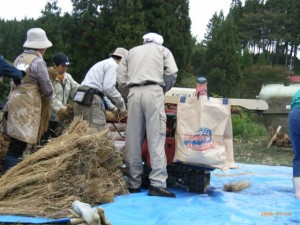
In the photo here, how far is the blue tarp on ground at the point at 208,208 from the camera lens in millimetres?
3715

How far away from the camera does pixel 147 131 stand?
4.66 meters

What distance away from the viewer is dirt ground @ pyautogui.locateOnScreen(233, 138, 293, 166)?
8156 millimetres

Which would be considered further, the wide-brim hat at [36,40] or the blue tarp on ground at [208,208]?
the wide-brim hat at [36,40]

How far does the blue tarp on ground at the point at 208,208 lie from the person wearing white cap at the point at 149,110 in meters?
0.22

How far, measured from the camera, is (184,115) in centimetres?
473

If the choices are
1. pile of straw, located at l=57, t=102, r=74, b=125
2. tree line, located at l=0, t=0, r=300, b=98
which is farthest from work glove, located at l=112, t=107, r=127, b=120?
tree line, located at l=0, t=0, r=300, b=98

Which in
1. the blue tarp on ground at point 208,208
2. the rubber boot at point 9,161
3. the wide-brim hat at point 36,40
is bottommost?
the blue tarp on ground at point 208,208

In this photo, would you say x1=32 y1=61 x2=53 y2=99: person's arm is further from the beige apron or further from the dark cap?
the dark cap

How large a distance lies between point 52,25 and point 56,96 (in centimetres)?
1962

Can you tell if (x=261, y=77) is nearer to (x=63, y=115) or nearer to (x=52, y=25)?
(x=52, y=25)

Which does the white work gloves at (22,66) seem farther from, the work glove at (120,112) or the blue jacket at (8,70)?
the work glove at (120,112)

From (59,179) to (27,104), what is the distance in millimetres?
1002

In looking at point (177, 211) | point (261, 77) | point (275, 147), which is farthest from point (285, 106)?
point (261, 77)

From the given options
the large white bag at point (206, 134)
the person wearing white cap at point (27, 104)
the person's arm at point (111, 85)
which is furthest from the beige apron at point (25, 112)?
the large white bag at point (206, 134)
